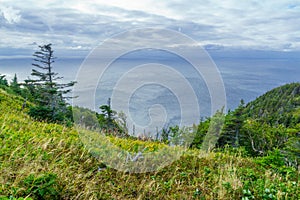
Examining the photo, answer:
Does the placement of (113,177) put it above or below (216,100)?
below

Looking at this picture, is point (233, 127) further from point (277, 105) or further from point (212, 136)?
point (277, 105)

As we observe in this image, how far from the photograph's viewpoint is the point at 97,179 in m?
5.60

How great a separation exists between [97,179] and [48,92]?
14.1 metres

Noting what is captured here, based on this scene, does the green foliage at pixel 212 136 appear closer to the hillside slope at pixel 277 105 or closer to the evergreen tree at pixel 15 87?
the evergreen tree at pixel 15 87

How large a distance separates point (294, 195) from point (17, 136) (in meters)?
6.69

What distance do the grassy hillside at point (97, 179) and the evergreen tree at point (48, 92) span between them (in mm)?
7712

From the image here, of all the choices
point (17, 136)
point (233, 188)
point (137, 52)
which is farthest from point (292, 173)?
point (17, 136)

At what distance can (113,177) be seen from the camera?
19.7ft

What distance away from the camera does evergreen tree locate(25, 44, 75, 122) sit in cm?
1441

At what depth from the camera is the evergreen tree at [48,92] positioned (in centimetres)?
1441

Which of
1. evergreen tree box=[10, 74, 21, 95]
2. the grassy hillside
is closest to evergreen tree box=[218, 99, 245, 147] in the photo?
the grassy hillside

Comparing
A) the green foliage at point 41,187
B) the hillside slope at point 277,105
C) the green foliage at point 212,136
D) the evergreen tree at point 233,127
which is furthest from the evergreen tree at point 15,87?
the hillside slope at point 277,105

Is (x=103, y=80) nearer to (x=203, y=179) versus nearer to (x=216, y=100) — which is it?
(x=216, y=100)

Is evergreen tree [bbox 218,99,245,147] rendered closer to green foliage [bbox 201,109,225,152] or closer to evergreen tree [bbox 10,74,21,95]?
green foliage [bbox 201,109,225,152]
